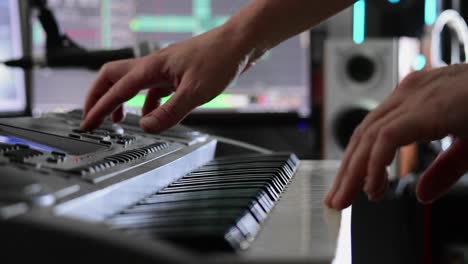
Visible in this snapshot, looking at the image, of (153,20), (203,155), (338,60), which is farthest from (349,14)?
(203,155)

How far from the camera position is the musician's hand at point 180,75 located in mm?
749

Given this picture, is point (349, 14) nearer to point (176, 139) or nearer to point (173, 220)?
point (176, 139)

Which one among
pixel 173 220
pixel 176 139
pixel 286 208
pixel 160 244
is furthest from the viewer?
pixel 176 139

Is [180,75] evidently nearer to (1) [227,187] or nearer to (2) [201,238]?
(1) [227,187]

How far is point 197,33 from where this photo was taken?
6.40 feet

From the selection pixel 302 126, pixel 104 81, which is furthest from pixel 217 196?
pixel 302 126

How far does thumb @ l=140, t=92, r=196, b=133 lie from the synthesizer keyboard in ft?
0.07

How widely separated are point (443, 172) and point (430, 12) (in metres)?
1.34

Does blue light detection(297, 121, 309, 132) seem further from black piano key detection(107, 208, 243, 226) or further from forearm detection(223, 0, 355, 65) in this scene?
black piano key detection(107, 208, 243, 226)

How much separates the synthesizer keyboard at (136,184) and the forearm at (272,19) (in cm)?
15

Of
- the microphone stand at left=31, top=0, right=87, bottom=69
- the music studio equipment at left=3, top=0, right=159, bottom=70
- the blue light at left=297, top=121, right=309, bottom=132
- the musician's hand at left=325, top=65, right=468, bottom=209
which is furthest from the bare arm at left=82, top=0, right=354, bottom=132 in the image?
the blue light at left=297, top=121, right=309, bottom=132

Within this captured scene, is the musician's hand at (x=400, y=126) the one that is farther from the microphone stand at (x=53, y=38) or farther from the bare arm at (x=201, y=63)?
the microphone stand at (x=53, y=38)

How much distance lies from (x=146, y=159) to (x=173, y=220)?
0.71ft

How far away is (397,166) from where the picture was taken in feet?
5.17
